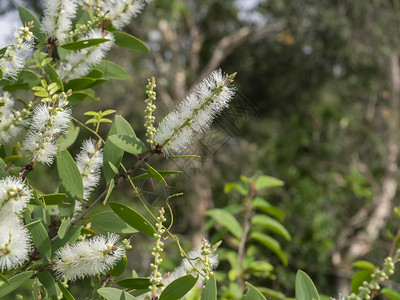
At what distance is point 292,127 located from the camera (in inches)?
220

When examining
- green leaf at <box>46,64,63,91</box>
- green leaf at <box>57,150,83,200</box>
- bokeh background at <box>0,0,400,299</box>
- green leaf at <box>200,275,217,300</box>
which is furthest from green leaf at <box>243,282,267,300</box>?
bokeh background at <box>0,0,400,299</box>

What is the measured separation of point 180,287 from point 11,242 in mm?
210

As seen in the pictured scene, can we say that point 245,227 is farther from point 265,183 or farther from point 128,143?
point 128,143

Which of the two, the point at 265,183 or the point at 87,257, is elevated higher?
the point at 265,183

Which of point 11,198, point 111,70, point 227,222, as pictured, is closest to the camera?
point 11,198

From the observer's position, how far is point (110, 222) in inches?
25.1

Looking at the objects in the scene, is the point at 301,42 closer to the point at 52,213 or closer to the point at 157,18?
the point at 157,18

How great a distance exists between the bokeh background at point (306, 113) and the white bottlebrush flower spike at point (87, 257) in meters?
3.63

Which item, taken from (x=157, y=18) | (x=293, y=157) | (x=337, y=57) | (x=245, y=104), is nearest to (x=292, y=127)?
(x=293, y=157)

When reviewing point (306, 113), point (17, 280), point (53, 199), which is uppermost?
point (306, 113)

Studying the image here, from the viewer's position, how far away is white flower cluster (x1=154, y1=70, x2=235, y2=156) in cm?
54

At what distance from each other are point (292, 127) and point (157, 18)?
2.23 meters

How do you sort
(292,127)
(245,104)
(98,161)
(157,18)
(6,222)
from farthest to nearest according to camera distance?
(292,127) < (157,18) < (245,104) < (98,161) < (6,222)

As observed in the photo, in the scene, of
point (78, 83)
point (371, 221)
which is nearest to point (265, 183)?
point (78, 83)
